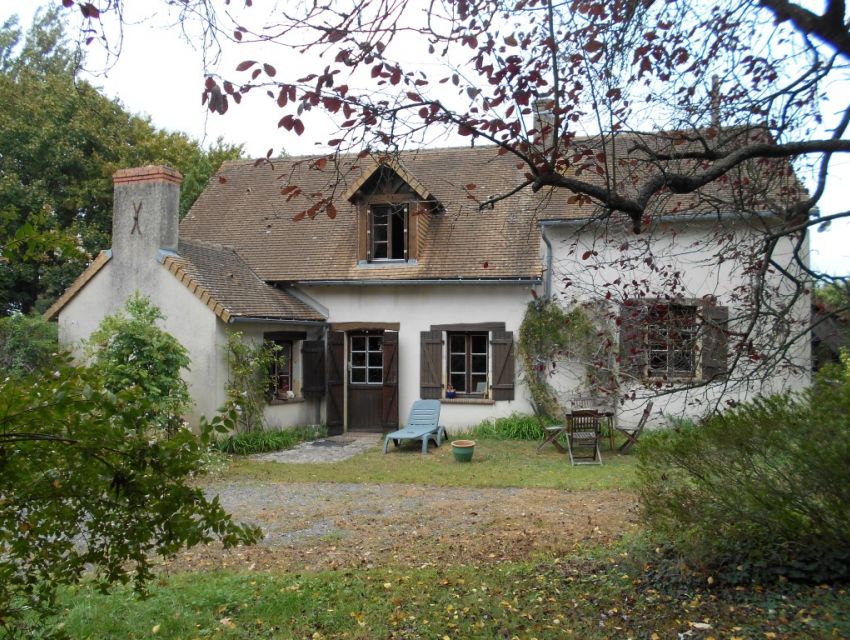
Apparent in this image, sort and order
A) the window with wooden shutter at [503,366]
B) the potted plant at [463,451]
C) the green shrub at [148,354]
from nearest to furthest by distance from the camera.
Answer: the green shrub at [148,354], the potted plant at [463,451], the window with wooden shutter at [503,366]

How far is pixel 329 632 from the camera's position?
15.3ft

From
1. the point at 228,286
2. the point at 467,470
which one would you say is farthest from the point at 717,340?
the point at 228,286

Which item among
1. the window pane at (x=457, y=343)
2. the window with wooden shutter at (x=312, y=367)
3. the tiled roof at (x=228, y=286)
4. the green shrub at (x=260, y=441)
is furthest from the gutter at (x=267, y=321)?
the window pane at (x=457, y=343)

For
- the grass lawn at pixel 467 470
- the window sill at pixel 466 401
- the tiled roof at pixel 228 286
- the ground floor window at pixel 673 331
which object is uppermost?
the tiled roof at pixel 228 286

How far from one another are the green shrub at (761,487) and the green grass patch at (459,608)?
0.22 meters

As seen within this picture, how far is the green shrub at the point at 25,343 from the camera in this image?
17109 millimetres

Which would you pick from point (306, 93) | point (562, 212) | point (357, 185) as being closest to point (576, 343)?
point (562, 212)

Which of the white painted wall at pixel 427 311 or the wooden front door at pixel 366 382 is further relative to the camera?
the wooden front door at pixel 366 382

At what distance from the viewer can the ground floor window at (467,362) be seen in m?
14.9

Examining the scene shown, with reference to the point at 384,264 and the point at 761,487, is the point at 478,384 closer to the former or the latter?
the point at 384,264

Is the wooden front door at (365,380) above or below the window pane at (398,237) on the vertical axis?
below

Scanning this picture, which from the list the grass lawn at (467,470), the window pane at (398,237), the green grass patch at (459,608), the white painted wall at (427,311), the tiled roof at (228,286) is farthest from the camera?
the window pane at (398,237)

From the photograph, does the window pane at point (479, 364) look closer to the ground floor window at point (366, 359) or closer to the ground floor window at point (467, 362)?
the ground floor window at point (467, 362)

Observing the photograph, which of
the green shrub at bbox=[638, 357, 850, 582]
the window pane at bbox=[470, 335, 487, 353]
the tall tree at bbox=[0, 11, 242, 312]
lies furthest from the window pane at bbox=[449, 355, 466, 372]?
the tall tree at bbox=[0, 11, 242, 312]
